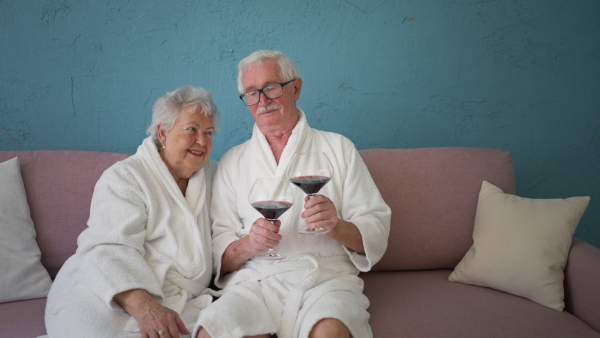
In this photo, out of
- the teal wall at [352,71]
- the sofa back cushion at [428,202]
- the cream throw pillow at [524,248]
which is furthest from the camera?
the teal wall at [352,71]

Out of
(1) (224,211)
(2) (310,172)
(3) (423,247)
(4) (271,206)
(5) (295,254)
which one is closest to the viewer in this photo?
(4) (271,206)

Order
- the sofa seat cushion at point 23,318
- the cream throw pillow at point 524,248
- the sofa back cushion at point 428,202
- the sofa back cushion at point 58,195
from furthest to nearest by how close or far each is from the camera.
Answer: the sofa back cushion at point 428,202
the sofa back cushion at point 58,195
the cream throw pillow at point 524,248
the sofa seat cushion at point 23,318

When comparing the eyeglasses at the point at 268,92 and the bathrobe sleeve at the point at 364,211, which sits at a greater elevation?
the eyeglasses at the point at 268,92

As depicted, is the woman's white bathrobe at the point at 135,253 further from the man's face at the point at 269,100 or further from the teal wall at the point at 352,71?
the teal wall at the point at 352,71

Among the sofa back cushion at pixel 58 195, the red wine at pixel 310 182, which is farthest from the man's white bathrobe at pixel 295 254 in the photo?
the sofa back cushion at pixel 58 195

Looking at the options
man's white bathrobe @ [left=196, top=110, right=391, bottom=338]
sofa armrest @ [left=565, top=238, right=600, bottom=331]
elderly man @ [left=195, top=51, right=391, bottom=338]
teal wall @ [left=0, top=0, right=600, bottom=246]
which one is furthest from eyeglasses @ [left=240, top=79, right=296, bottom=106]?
sofa armrest @ [left=565, top=238, right=600, bottom=331]

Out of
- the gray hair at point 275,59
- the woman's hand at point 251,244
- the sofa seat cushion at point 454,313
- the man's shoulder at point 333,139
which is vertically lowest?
the sofa seat cushion at point 454,313

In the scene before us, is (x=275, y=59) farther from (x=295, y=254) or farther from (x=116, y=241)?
(x=116, y=241)

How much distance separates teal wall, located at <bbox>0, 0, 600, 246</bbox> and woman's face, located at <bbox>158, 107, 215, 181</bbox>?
2.06 ft

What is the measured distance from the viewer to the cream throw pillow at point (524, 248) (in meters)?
2.02

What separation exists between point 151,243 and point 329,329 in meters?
0.73

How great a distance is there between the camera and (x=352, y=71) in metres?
2.65

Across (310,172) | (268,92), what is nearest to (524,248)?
(310,172)

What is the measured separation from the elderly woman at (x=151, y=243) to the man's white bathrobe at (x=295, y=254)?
0.11 metres
